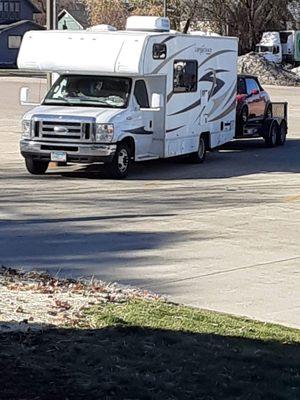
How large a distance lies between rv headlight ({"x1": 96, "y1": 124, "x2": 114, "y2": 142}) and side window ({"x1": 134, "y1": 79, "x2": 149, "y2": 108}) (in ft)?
4.95

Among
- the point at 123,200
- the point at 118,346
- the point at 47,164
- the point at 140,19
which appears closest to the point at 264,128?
the point at 140,19

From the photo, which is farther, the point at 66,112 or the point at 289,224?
the point at 66,112

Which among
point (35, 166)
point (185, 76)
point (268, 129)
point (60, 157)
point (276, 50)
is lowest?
point (276, 50)

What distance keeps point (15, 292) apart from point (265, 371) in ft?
10.3

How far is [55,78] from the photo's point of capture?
72.9 feet

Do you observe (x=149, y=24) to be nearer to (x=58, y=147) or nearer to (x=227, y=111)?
(x=58, y=147)

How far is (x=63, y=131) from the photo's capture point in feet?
63.0

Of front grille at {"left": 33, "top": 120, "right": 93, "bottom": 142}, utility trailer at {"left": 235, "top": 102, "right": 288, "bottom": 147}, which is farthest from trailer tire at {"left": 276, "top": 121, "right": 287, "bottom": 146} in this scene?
front grille at {"left": 33, "top": 120, "right": 93, "bottom": 142}

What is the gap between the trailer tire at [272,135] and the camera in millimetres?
27031

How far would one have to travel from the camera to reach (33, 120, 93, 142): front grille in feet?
62.4

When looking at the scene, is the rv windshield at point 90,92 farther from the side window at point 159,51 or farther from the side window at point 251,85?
the side window at point 251,85

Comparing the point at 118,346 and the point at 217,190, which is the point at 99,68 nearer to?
the point at 217,190

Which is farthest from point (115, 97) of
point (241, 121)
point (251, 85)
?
point (251, 85)

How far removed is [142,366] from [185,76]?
16.0 meters
